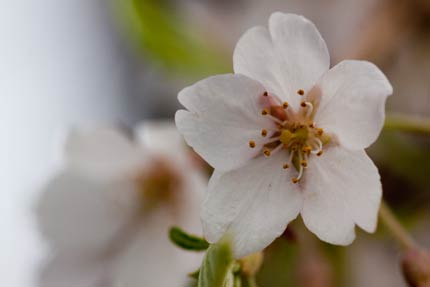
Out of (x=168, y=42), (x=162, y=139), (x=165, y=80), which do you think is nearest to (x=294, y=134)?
(x=162, y=139)

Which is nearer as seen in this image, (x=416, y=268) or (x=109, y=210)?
(x=416, y=268)

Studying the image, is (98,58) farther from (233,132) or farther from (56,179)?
(233,132)

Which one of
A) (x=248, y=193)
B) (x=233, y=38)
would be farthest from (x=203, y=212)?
(x=233, y=38)

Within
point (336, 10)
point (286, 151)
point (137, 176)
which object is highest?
point (286, 151)

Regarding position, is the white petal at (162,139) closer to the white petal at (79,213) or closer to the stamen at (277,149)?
the white petal at (79,213)

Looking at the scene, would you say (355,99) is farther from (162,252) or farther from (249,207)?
(162,252)
